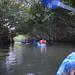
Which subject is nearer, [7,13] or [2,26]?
[7,13]

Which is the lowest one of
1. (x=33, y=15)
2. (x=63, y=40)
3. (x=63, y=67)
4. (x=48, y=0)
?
(x=63, y=40)

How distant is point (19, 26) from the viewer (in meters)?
40.7

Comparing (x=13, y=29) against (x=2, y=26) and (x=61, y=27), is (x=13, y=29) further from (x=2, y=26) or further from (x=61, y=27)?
(x=61, y=27)

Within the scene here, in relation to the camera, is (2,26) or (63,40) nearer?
(2,26)

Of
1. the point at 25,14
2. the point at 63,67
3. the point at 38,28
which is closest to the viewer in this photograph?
the point at 63,67

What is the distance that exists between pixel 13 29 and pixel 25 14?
4.67m

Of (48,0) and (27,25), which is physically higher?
(48,0)

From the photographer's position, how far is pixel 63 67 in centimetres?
411

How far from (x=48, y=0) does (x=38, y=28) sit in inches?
1529

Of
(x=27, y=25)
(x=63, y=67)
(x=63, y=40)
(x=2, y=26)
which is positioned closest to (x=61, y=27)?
(x=63, y=40)

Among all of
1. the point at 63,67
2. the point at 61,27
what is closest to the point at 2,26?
the point at 61,27

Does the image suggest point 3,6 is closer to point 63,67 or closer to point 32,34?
point 32,34

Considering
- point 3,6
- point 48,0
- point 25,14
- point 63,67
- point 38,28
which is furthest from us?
point 38,28

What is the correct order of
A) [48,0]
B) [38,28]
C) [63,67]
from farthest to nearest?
[38,28] → [63,67] → [48,0]
